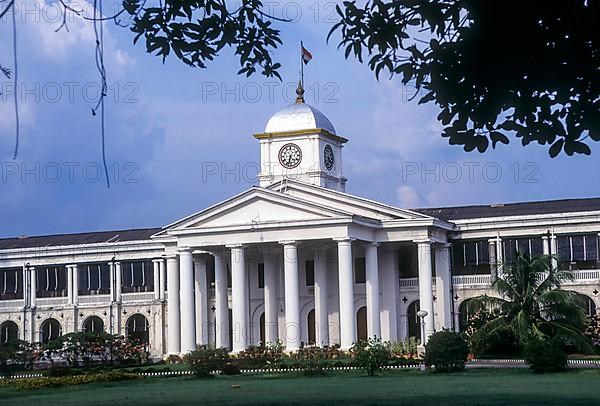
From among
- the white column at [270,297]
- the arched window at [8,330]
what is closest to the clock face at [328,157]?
the white column at [270,297]

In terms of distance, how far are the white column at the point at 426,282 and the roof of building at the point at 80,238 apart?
17.6 meters

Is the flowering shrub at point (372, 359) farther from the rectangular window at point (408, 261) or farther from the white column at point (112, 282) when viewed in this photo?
the white column at point (112, 282)

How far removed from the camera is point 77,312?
228 feet

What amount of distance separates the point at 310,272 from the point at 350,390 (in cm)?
3086

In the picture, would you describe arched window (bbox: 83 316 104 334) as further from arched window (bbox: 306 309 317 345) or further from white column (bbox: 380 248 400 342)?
white column (bbox: 380 248 400 342)

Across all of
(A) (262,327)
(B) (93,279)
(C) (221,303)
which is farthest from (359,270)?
(B) (93,279)

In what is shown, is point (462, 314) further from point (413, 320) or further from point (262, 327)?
point (262, 327)

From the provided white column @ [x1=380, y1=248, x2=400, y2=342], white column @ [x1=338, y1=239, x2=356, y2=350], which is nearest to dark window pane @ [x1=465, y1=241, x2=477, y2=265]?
white column @ [x1=380, y1=248, x2=400, y2=342]

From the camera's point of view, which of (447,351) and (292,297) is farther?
(292,297)

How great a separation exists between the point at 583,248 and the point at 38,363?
89.1 feet

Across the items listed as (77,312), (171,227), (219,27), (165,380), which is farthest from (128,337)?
(219,27)

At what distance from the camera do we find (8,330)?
72.2 meters

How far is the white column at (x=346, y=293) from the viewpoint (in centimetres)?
5803

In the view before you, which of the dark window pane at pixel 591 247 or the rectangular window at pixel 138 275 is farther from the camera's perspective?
the rectangular window at pixel 138 275
